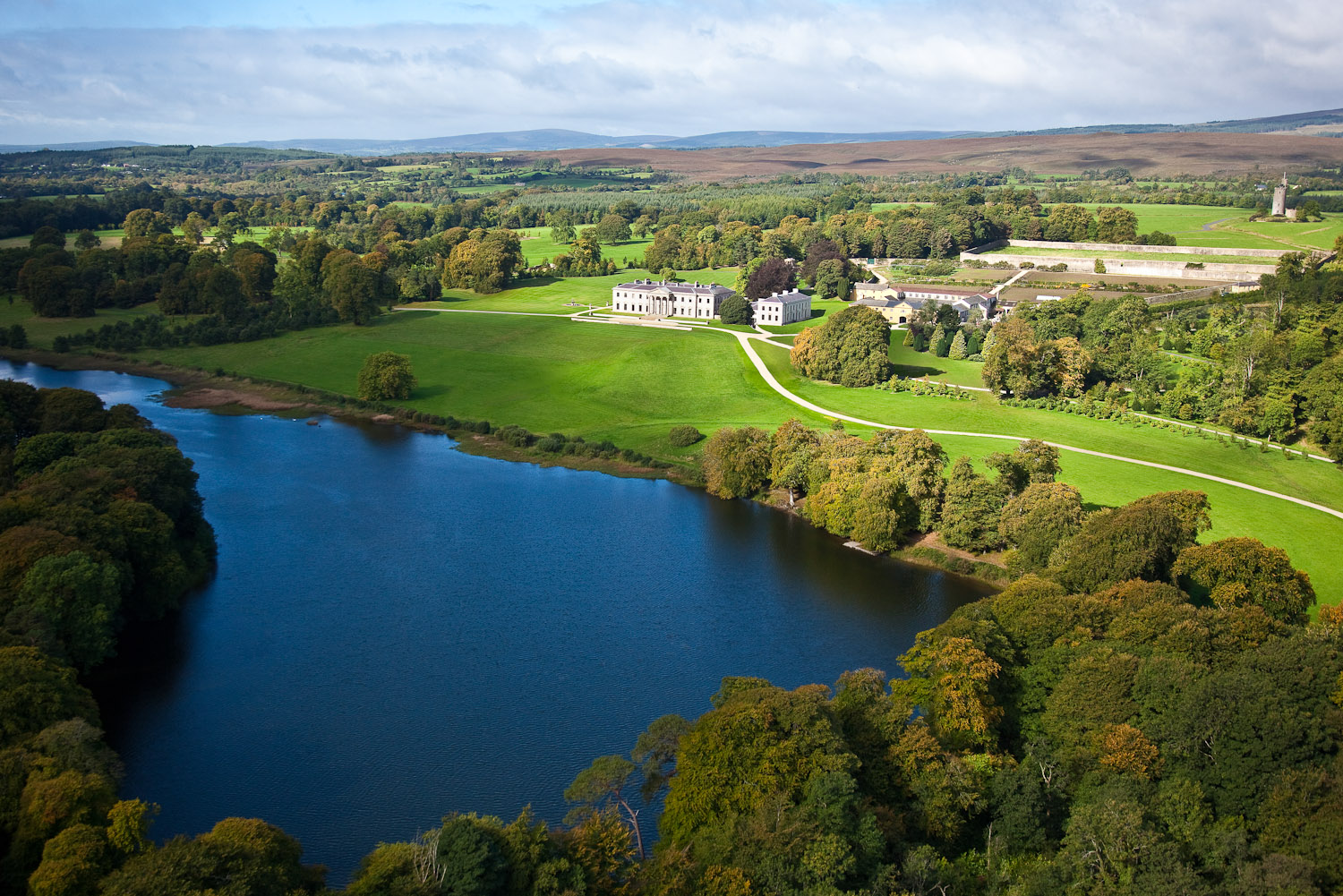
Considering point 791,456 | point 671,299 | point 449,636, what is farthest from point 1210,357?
point 449,636

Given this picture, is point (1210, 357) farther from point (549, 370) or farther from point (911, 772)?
point (911, 772)

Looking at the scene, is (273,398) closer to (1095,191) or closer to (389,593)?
(389,593)

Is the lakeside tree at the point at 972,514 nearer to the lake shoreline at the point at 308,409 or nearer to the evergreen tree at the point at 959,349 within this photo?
the lake shoreline at the point at 308,409

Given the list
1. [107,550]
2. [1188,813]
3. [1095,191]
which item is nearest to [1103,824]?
[1188,813]

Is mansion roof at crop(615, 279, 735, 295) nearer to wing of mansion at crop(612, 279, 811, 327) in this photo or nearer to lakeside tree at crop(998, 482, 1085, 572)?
wing of mansion at crop(612, 279, 811, 327)

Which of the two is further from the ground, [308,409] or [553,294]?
[553,294]

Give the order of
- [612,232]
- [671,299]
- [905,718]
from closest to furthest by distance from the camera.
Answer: [905,718], [671,299], [612,232]

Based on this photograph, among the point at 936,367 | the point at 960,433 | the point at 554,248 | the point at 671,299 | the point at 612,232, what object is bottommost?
the point at 960,433

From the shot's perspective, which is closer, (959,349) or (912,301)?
(959,349)

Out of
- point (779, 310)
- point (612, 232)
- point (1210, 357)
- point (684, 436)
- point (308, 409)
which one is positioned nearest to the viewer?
point (684, 436)
